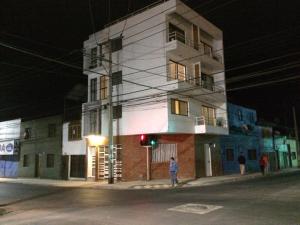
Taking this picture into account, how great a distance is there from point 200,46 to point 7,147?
25.1 m

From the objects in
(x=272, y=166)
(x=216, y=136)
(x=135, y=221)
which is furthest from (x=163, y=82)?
(x=272, y=166)

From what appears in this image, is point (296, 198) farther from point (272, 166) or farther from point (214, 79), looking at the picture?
point (272, 166)

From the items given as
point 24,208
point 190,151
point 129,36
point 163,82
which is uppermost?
point 129,36

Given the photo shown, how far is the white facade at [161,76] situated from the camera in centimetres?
2514

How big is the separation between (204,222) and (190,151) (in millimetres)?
16703

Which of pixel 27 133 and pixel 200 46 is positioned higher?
pixel 200 46

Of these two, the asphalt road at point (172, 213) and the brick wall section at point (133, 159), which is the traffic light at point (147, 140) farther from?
the asphalt road at point (172, 213)

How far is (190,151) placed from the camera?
25750 millimetres

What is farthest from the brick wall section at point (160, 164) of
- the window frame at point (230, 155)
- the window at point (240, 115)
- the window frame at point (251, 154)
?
the window frame at point (251, 154)

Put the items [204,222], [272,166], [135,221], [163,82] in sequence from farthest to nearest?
[272,166] → [163,82] → [135,221] → [204,222]

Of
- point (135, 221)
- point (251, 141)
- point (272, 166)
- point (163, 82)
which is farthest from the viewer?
point (272, 166)

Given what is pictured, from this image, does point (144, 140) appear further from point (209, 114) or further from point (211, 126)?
point (209, 114)

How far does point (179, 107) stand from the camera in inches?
1029

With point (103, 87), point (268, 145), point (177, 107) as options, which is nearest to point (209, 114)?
point (177, 107)
